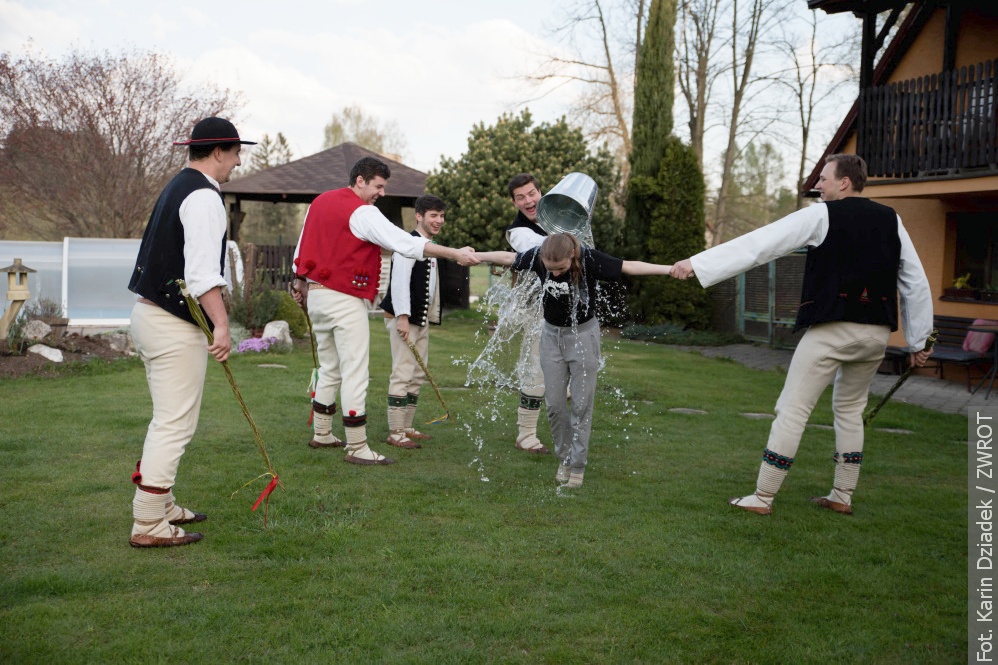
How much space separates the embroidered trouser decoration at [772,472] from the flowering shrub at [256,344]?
367 inches

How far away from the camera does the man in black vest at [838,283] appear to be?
489cm

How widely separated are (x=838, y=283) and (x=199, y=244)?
3.66 metres

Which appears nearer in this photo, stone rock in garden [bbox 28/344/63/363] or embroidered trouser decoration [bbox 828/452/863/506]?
embroidered trouser decoration [bbox 828/452/863/506]

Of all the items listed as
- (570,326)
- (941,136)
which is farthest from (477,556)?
(941,136)

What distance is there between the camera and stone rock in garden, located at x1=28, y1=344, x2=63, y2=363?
10727mm

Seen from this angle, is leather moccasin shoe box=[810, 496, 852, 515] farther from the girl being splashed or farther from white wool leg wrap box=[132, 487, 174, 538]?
white wool leg wrap box=[132, 487, 174, 538]

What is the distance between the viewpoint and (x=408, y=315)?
6875mm

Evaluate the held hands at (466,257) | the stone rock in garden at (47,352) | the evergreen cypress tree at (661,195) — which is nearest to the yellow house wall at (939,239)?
the evergreen cypress tree at (661,195)

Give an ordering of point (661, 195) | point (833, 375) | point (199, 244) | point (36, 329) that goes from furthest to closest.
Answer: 1. point (661, 195)
2. point (36, 329)
3. point (833, 375)
4. point (199, 244)

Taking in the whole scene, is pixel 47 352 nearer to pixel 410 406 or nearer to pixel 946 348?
pixel 410 406

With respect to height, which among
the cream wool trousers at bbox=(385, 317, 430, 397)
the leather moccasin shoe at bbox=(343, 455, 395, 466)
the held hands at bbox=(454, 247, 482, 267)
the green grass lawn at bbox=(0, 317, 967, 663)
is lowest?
the green grass lawn at bbox=(0, 317, 967, 663)

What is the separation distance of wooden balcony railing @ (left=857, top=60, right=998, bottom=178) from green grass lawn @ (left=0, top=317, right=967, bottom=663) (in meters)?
6.40

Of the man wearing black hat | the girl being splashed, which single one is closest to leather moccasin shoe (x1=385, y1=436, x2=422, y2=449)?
the girl being splashed

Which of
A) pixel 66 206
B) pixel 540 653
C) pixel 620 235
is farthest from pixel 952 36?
pixel 66 206
